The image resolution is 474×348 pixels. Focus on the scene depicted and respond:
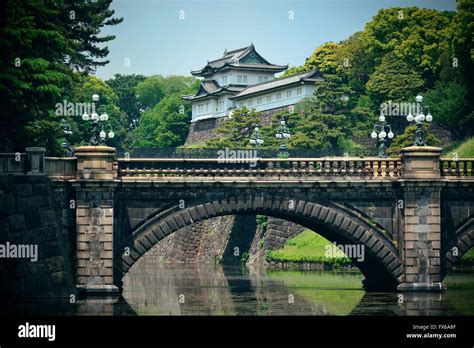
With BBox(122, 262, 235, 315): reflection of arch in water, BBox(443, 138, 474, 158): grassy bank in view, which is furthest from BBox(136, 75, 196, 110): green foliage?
BBox(443, 138, 474, 158): grassy bank

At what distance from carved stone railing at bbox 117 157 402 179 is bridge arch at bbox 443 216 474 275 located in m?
4.19

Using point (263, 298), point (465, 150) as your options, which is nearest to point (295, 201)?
point (263, 298)

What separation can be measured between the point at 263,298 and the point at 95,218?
411 inches

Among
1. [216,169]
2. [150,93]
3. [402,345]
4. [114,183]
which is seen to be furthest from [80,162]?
[150,93]

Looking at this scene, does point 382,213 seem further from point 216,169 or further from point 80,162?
point 80,162

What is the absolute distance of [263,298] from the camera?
70938 millimetres

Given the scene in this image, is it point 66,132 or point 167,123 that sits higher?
point 167,123

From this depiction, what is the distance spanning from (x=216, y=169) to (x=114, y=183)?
16.9 feet

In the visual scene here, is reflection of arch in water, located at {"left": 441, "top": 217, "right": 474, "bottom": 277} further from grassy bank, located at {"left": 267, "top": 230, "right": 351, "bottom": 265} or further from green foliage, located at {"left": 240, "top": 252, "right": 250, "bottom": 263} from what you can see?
green foliage, located at {"left": 240, "top": 252, "right": 250, "bottom": 263}

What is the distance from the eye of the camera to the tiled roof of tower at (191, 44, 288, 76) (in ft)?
536

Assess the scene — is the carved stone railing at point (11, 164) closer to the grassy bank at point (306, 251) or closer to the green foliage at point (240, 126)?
the grassy bank at point (306, 251)

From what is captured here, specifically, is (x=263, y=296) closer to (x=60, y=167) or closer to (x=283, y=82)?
(x=60, y=167)

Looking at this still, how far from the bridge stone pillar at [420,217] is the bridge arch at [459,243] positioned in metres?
1.00

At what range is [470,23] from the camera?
100 meters
